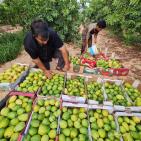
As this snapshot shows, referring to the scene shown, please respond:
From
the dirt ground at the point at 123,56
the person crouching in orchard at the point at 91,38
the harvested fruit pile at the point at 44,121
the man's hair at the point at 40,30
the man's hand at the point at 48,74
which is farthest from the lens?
the dirt ground at the point at 123,56

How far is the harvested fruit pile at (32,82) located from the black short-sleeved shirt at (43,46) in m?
0.33

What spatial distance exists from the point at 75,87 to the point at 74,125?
2.72ft

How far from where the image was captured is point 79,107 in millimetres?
2648

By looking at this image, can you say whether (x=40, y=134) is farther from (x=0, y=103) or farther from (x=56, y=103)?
(x=0, y=103)

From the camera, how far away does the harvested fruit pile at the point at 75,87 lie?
2.94 meters

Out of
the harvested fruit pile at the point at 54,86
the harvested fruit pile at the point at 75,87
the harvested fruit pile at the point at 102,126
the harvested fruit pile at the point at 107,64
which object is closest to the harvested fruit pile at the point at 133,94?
the harvested fruit pile at the point at 102,126

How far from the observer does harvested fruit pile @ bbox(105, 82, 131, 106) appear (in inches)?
113

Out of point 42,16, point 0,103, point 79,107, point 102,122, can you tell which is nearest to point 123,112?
point 102,122

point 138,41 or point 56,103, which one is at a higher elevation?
point 56,103

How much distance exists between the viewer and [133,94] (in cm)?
318

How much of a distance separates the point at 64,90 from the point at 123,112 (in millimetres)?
932

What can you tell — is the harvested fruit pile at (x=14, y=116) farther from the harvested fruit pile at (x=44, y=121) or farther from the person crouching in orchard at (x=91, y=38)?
the person crouching in orchard at (x=91, y=38)

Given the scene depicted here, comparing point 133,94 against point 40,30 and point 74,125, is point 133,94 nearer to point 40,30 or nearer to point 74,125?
point 74,125

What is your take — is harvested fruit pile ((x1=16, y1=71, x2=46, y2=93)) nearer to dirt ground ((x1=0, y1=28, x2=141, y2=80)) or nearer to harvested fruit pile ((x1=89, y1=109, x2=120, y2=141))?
harvested fruit pile ((x1=89, y1=109, x2=120, y2=141))
